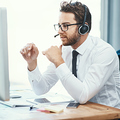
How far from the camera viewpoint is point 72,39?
1.61m

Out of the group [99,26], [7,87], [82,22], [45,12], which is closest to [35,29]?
[45,12]

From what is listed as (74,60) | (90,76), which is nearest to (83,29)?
(74,60)

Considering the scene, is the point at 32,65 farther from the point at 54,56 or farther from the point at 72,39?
the point at 72,39

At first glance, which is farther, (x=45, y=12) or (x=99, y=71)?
(x=45, y=12)

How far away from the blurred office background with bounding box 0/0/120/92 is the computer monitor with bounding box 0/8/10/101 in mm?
1124

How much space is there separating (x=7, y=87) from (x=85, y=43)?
615 mm

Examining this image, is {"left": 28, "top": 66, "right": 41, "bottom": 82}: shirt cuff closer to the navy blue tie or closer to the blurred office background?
the navy blue tie

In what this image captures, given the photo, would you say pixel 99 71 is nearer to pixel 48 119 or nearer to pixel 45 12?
pixel 48 119

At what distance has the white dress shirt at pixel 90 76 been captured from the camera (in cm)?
137

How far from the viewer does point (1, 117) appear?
1.04 metres

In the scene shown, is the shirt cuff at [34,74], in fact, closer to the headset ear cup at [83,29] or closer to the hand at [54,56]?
the hand at [54,56]

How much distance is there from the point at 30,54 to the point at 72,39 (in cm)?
31

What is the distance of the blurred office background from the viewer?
2573 millimetres

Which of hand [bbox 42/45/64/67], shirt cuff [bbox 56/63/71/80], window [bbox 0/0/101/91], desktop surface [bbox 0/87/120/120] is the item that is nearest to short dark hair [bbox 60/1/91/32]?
hand [bbox 42/45/64/67]
